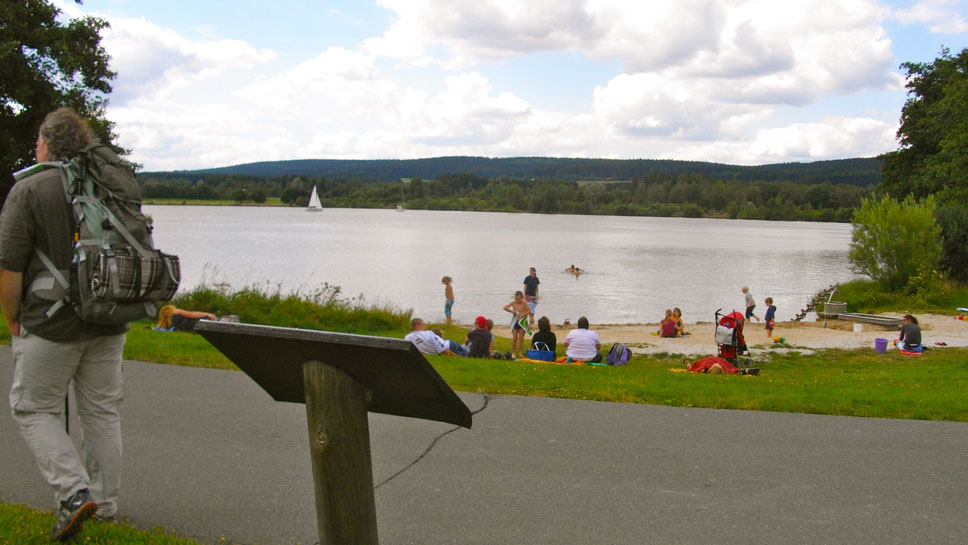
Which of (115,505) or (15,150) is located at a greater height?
(15,150)

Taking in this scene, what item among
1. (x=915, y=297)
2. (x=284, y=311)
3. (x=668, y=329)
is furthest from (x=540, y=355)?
(x=915, y=297)

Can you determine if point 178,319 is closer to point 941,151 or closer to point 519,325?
point 519,325

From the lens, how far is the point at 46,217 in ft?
11.5

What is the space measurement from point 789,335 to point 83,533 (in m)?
22.0

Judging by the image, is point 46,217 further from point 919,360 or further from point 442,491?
point 919,360

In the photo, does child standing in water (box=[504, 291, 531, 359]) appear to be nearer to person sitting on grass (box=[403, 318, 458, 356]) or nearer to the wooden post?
person sitting on grass (box=[403, 318, 458, 356])

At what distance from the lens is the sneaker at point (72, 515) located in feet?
11.6

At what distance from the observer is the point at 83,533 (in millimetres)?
3689

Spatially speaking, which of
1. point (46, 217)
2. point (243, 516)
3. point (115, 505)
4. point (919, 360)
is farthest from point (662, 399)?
point (919, 360)

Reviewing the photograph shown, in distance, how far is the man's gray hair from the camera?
3566mm

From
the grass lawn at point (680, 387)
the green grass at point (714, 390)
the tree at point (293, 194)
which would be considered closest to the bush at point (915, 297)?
the grass lawn at point (680, 387)

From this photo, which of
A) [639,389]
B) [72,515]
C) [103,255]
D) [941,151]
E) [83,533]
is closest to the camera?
[103,255]

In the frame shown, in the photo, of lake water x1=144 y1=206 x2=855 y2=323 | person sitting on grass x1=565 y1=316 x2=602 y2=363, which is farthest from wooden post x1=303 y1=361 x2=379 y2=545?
lake water x1=144 y1=206 x2=855 y2=323

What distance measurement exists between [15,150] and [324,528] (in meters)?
22.4
